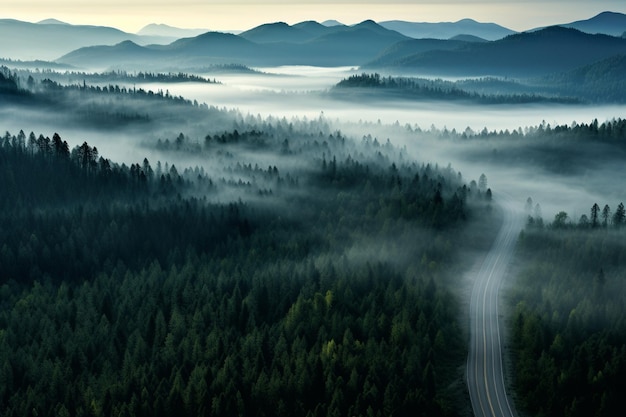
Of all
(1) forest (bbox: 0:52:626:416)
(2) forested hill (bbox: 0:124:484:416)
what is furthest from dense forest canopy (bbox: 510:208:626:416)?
(2) forested hill (bbox: 0:124:484:416)

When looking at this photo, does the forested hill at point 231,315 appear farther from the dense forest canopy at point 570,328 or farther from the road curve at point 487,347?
the dense forest canopy at point 570,328

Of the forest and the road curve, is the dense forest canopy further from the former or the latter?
the road curve

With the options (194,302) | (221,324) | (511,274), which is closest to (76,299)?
(194,302)

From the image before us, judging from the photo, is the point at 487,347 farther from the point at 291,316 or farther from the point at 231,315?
the point at 231,315

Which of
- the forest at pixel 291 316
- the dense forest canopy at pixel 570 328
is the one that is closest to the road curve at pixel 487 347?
the forest at pixel 291 316

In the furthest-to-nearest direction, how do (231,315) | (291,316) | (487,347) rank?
(231,315) → (291,316) → (487,347)

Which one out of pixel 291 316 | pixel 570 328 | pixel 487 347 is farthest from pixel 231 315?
pixel 570 328

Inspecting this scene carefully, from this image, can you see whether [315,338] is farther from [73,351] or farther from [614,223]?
[614,223]
